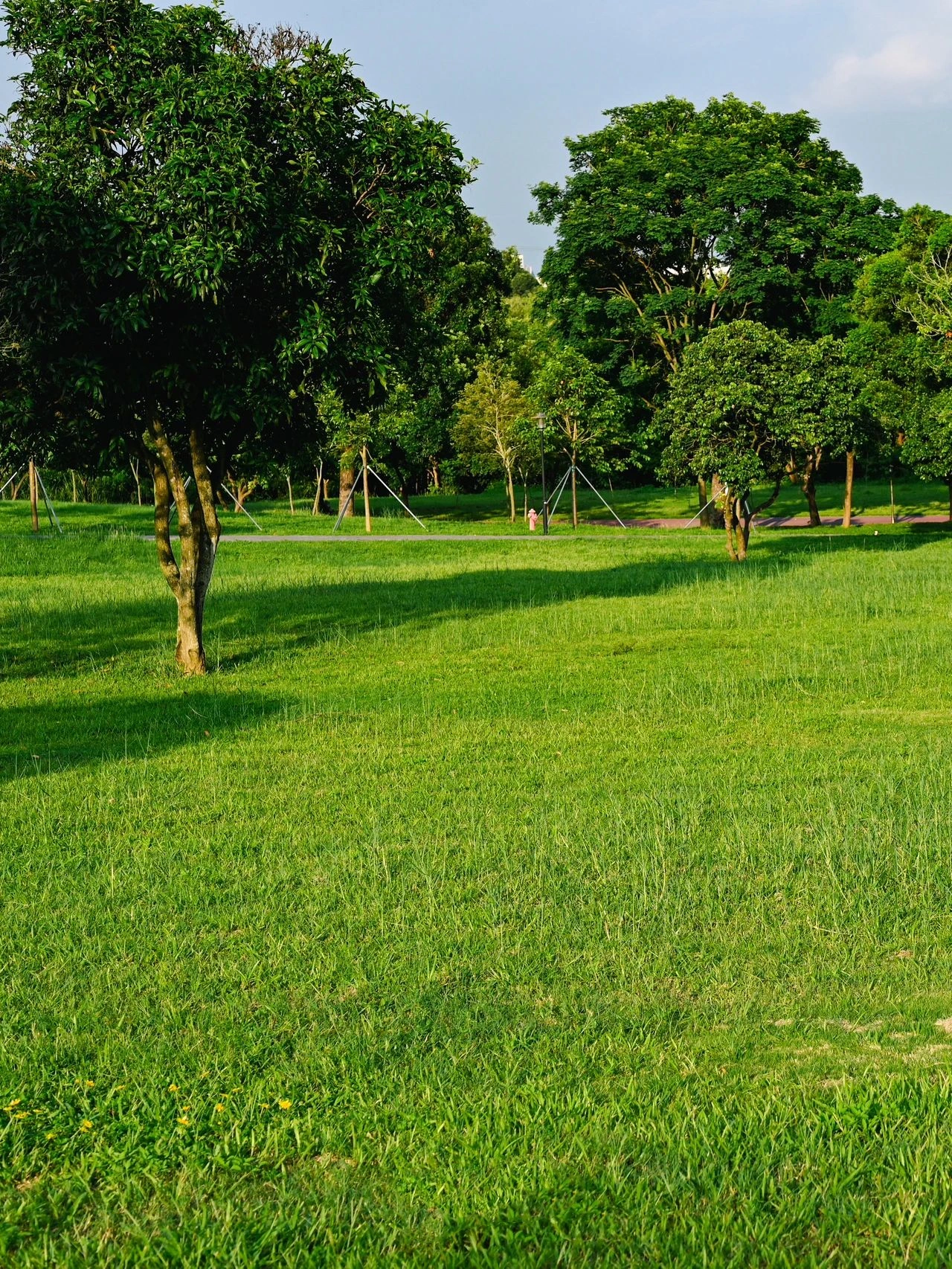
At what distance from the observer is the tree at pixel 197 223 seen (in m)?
13.7

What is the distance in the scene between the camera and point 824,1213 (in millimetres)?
3623

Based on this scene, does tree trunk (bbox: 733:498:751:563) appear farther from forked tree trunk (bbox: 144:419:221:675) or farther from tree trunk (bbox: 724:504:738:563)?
forked tree trunk (bbox: 144:419:221:675)

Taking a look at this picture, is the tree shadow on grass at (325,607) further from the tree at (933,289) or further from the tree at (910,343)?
the tree at (933,289)

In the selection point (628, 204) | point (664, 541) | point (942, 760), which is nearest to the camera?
point (942, 760)

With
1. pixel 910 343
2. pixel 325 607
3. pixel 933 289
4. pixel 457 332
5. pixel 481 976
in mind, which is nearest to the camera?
pixel 481 976

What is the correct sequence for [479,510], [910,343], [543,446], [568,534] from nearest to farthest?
1. [910,343]
2. [568,534]
3. [543,446]
4. [479,510]

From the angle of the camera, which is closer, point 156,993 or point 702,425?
point 156,993

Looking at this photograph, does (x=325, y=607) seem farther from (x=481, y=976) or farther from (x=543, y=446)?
(x=543, y=446)

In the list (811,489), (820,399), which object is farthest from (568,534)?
(820,399)

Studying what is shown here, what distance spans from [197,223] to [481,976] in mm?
10230

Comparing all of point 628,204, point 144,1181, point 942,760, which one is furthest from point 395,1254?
point 628,204

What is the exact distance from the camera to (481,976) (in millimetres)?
5496

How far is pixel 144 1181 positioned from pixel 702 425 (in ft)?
89.3

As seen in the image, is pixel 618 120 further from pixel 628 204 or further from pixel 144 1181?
pixel 144 1181
